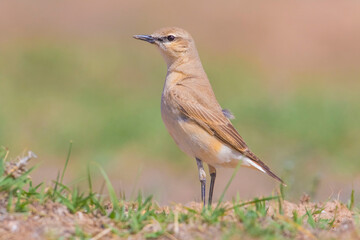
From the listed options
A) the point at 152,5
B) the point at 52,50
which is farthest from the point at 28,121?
the point at 152,5

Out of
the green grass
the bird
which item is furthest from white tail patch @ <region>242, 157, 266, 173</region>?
the green grass

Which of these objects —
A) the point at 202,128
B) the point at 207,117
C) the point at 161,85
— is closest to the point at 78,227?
the point at 202,128

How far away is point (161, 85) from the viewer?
17.2 meters

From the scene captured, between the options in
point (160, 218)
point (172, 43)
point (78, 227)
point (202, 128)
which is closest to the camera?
point (78, 227)

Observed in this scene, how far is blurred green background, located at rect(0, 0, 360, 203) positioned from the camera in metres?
11.7

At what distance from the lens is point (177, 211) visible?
18.3 feet

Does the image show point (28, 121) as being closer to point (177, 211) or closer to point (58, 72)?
point (58, 72)

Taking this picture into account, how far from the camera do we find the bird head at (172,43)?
7992 millimetres

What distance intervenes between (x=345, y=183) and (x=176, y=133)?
455 cm

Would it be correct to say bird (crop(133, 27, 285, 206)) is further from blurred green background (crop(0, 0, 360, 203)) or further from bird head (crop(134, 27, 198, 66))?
blurred green background (crop(0, 0, 360, 203))

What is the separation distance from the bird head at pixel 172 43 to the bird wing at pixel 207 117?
0.72m

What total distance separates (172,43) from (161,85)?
9.17 meters

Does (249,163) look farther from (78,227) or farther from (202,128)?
(78,227)

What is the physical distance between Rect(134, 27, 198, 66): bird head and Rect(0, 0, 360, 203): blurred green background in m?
1.60
